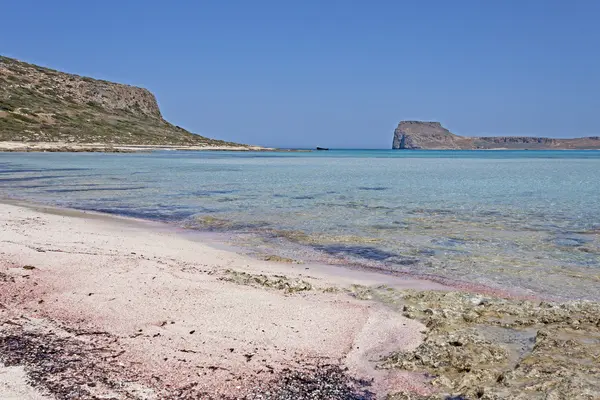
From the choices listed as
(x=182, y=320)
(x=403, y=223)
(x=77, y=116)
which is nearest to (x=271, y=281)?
(x=182, y=320)

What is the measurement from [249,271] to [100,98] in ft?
497

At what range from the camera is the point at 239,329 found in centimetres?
631

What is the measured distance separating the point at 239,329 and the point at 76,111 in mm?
131958

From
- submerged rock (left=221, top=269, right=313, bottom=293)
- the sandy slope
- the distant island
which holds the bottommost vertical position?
submerged rock (left=221, top=269, right=313, bottom=293)

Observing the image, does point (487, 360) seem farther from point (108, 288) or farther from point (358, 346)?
point (108, 288)

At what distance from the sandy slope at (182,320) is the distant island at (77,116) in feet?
254

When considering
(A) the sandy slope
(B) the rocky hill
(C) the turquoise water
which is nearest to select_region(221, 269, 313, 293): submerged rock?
(A) the sandy slope

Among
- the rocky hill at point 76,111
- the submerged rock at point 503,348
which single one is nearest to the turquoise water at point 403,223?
the submerged rock at point 503,348

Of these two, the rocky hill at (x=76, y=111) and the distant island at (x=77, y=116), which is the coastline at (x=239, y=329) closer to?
the distant island at (x=77, y=116)

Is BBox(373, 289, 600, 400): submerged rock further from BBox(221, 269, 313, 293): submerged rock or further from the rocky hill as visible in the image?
the rocky hill

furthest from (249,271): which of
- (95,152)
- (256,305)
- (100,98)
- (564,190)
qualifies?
(100,98)

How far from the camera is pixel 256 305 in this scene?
7.29 meters

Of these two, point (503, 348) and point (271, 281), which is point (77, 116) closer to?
point (271, 281)

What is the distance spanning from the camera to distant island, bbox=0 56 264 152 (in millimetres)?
94438
